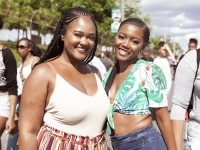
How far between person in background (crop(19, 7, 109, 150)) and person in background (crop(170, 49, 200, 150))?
25.5 inches

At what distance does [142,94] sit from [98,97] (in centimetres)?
49

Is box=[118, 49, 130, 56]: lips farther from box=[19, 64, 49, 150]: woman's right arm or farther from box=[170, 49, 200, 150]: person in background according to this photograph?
box=[19, 64, 49, 150]: woman's right arm

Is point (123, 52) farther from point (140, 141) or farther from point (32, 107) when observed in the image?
point (32, 107)

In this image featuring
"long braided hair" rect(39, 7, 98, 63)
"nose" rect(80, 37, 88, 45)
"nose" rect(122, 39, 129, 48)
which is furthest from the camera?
"nose" rect(122, 39, 129, 48)

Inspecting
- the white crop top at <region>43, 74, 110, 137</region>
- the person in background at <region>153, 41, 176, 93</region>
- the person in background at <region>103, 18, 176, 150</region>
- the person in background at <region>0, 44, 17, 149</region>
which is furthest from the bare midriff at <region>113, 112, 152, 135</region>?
the person in background at <region>153, 41, 176, 93</region>

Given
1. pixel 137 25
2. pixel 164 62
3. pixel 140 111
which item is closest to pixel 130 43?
pixel 137 25

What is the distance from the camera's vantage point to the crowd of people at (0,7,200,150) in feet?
8.57

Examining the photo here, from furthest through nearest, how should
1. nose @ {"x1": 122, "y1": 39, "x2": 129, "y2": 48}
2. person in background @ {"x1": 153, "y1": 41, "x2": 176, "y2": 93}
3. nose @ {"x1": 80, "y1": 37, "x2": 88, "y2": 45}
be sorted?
1. person in background @ {"x1": 153, "y1": 41, "x2": 176, "y2": 93}
2. nose @ {"x1": 122, "y1": 39, "x2": 129, "y2": 48}
3. nose @ {"x1": 80, "y1": 37, "x2": 88, "y2": 45}

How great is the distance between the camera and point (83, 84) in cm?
281

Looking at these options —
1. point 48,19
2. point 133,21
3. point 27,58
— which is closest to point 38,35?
point 48,19

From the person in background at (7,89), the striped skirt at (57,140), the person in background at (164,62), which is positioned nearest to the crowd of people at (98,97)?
the striped skirt at (57,140)

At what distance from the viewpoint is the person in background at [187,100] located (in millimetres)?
3191

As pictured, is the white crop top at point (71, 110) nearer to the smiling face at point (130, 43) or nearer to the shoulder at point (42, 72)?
the shoulder at point (42, 72)

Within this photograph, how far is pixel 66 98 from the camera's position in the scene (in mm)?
2619
